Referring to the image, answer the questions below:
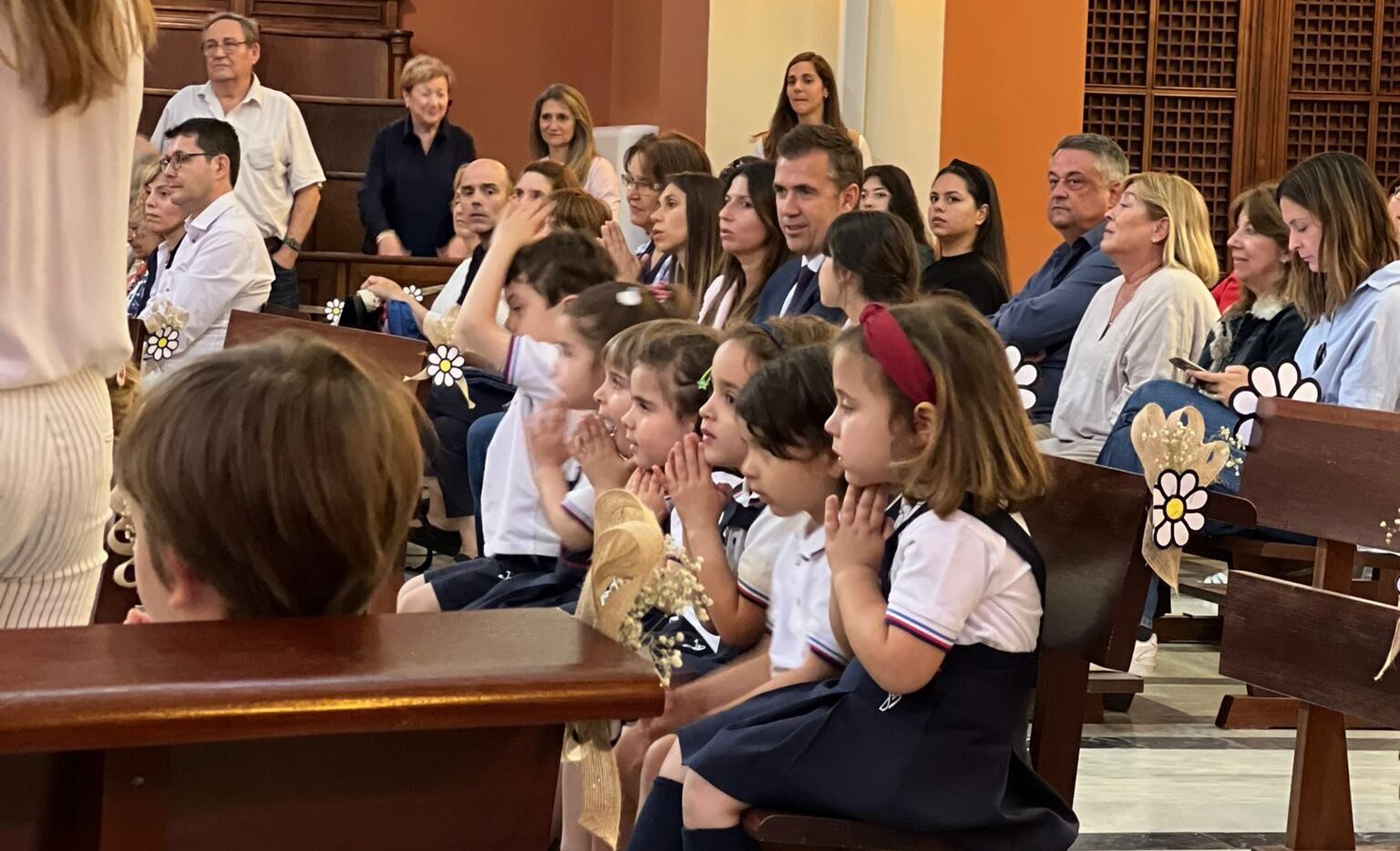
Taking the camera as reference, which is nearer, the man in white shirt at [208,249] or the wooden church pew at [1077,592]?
the wooden church pew at [1077,592]

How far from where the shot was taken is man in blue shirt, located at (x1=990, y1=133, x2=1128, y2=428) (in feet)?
17.0

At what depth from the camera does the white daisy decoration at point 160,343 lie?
5.14 meters

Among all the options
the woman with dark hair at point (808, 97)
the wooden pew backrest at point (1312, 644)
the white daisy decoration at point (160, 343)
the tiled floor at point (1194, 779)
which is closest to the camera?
the wooden pew backrest at point (1312, 644)

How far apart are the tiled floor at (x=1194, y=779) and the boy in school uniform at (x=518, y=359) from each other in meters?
1.22

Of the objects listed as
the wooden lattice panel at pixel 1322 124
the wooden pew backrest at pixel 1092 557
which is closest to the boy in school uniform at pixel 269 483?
the wooden pew backrest at pixel 1092 557

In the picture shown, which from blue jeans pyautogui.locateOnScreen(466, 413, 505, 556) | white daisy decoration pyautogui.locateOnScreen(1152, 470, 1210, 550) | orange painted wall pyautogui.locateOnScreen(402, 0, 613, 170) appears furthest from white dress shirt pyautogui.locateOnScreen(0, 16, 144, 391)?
orange painted wall pyautogui.locateOnScreen(402, 0, 613, 170)

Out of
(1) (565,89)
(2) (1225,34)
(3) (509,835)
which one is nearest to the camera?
(3) (509,835)

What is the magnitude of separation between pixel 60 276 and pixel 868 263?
2.23 metres

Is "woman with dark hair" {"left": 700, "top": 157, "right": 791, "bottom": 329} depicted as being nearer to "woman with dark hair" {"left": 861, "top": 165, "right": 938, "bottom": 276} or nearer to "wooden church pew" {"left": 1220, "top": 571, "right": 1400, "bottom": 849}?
"woman with dark hair" {"left": 861, "top": 165, "right": 938, "bottom": 276}

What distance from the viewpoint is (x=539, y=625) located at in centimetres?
114

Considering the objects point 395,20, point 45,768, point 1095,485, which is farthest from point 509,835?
point 395,20

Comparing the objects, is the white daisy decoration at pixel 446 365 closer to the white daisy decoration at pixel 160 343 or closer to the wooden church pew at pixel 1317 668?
the white daisy decoration at pixel 160 343

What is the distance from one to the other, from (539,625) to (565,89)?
243 inches

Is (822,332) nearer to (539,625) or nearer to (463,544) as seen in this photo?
(539,625)
